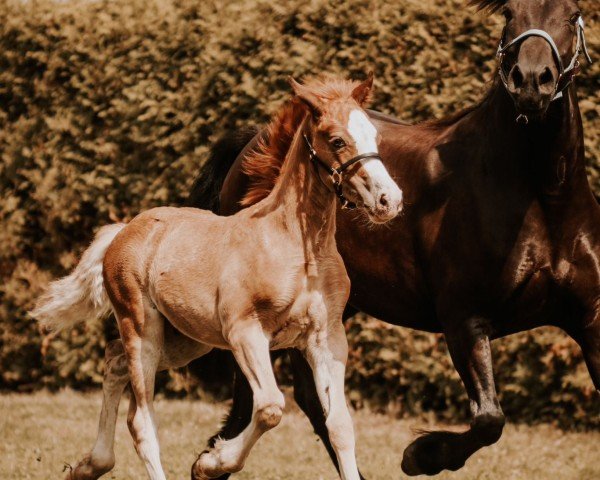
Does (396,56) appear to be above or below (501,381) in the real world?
above

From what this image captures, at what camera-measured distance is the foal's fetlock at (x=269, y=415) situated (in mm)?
4184

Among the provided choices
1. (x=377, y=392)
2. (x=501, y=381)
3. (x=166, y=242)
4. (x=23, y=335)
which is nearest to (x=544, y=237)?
(x=166, y=242)

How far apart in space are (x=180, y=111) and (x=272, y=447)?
9.44 feet

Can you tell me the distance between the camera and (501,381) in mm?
7723

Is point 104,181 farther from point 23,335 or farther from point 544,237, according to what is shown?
point 544,237

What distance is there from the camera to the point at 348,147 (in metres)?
4.12

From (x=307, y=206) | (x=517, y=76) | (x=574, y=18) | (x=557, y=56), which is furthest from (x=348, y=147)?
(x=574, y=18)

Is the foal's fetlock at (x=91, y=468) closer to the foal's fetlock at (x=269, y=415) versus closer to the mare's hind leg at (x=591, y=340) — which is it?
the foal's fetlock at (x=269, y=415)

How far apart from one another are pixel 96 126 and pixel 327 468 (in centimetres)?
396

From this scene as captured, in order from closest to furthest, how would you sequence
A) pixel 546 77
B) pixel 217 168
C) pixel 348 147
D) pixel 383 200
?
pixel 383 200 → pixel 348 147 → pixel 546 77 → pixel 217 168

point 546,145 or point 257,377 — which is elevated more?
point 546,145

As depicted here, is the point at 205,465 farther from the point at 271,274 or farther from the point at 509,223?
the point at 509,223

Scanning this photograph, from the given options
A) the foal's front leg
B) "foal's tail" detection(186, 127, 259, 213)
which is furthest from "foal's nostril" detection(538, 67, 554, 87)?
"foal's tail" detection(186, 127, 259, 213)

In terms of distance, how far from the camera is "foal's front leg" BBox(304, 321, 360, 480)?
4.26 metres
